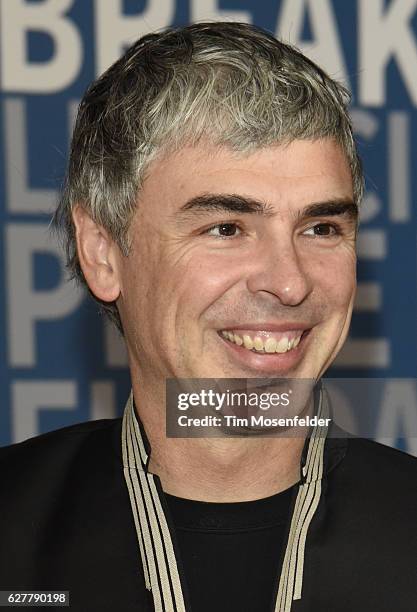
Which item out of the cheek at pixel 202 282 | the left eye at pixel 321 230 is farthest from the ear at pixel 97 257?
the left eye at pixel 321 230

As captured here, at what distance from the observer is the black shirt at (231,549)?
2.31 m

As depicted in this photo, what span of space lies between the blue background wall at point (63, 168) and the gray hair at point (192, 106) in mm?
1319

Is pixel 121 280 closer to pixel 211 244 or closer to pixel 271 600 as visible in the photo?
pixel 211 244

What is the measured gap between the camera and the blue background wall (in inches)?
156

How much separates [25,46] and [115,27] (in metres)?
0.35

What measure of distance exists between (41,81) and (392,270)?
1.55 meters

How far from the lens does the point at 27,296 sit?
3998mm

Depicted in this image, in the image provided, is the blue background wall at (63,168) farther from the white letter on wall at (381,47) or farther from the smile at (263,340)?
the smile at (263,340)

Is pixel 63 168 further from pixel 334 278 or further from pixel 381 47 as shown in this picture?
pixel 334 278

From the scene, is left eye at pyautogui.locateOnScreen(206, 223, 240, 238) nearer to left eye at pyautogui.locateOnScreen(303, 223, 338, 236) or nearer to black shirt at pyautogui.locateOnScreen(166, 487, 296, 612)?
left eye at pyautogui.locateOnScreen(303, 223, 338, 236)

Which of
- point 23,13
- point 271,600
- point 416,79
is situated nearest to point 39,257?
point 23,13

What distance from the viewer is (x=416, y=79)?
4.05 metres

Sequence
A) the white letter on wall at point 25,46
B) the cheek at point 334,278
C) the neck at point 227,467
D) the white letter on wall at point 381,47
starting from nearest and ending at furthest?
1. the cheek at point 334,278
2. the neck at point 227,467
3. the white letter on wall at point 25,46
4. the white letter on wall at point 381,47

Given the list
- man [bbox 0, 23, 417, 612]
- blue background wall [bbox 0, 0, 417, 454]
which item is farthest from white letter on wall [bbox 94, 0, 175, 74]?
man [bbox 0, 23, 417, 612]
